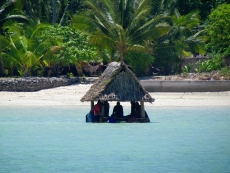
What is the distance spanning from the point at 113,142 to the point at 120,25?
13.0 meters

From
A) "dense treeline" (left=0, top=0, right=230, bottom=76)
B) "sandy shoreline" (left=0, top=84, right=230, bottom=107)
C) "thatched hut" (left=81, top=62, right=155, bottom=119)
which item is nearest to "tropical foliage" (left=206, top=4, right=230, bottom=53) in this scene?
"dense treeline" (left=0, top=0, right=230, bottom=76)

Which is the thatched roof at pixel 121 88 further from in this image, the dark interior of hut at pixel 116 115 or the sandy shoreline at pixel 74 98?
the sandy shoreline at pixel 74 98

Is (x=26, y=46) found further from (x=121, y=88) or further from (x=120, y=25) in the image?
(x=121, y=88)

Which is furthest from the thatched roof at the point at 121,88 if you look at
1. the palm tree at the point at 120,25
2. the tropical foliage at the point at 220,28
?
the tropical foliage at the point at 220,28

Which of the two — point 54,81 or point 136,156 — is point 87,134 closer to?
point 136,156

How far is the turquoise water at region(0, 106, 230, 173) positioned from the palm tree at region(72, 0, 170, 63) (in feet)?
20.4

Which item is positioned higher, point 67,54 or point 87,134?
point 67,54

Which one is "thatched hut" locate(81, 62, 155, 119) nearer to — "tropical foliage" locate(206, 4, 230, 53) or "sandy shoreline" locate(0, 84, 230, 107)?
"sandy shoreline" locate(0, 84, 230, 107)

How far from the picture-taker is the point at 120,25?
35000 mm

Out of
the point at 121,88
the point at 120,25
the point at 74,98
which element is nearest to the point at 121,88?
the point at 121,88

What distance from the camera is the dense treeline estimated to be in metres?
33.9

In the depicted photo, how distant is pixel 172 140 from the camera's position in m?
23.4

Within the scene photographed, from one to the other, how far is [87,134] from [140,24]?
1225cm

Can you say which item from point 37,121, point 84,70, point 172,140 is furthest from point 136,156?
point 84,70
